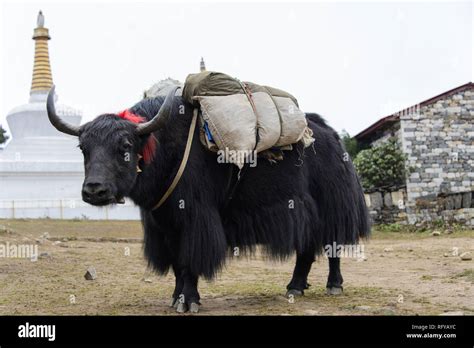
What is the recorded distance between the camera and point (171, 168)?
4957 mm

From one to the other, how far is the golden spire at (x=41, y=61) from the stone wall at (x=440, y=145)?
12.4 meters

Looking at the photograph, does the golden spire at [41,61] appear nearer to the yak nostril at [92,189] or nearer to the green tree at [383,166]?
the green tree at [383,166]

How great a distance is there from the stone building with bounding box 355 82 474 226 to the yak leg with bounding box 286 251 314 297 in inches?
444

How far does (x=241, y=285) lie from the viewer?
6.52 meters

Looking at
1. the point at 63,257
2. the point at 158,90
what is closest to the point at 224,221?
the point at 158,90

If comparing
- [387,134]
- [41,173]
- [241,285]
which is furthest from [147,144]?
[41,173]

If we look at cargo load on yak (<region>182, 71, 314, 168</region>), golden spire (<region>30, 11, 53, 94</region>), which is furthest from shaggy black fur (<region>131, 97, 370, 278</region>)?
golden spire (<region>30, 11, 53, 94</region>)

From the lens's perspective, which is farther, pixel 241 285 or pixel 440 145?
pixel 440 145

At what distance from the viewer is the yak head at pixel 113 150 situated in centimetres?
440

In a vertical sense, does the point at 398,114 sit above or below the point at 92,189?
above

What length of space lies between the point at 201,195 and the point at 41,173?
52.7 ft

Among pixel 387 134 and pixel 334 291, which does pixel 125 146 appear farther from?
pixel 387 134

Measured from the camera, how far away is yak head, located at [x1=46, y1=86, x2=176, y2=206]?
440cm

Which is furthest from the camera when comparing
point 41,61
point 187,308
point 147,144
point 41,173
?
point 41,61
